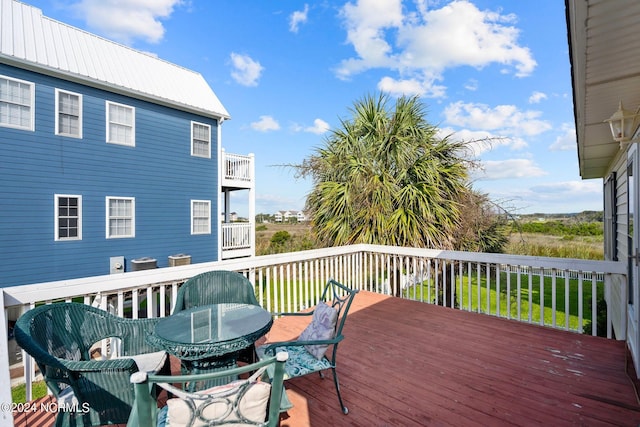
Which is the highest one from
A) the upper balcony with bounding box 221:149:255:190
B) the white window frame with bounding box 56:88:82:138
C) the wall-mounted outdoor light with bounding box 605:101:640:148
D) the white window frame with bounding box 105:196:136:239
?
the white window frame with bounding box 56:88:82:138

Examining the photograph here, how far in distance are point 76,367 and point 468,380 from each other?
113 inches

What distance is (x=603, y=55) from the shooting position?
6.59 feet

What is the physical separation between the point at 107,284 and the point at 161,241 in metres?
7.04

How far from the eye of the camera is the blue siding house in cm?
678

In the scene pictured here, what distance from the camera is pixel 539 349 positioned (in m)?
3.22

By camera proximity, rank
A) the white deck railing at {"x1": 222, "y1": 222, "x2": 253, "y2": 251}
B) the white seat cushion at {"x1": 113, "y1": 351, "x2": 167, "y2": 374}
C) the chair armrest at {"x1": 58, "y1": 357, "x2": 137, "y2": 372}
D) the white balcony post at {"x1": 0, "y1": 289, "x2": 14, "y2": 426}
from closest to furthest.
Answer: the white balcony post at {"x1": 0, "y1": 289, "x2": 14, "y2": 426}
the chair armrest at {"x1": 58, "y1": 357, "x2": 137, "y2": 372}
the white seat cushion at {"x1": 113, "y1": 351, "x2": 167, "y2": 374}
the white deck railing at {"x1": 222, "y1": 222, "x2": 253, "y2": 251}

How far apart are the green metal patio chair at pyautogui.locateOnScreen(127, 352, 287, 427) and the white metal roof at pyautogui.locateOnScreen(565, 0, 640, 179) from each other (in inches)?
93.8

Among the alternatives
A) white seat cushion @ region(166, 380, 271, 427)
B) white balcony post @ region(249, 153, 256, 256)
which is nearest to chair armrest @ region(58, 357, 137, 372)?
white seat cushion @ region(166, 380, 271, 427)

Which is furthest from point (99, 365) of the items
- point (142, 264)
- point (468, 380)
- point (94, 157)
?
point (94, 157)

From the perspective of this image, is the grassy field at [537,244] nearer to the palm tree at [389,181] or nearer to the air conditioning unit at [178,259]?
the palm tree at [389,181]

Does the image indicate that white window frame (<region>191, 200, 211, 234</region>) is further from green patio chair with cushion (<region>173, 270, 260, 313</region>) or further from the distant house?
green patio chair with cushion (<region>173, 270, 260, 313</region>)

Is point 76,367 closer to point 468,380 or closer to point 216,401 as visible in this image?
point 216,401

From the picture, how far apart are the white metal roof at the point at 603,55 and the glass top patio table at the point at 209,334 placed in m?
2.69

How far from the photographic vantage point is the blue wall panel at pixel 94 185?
6766 millimetres
